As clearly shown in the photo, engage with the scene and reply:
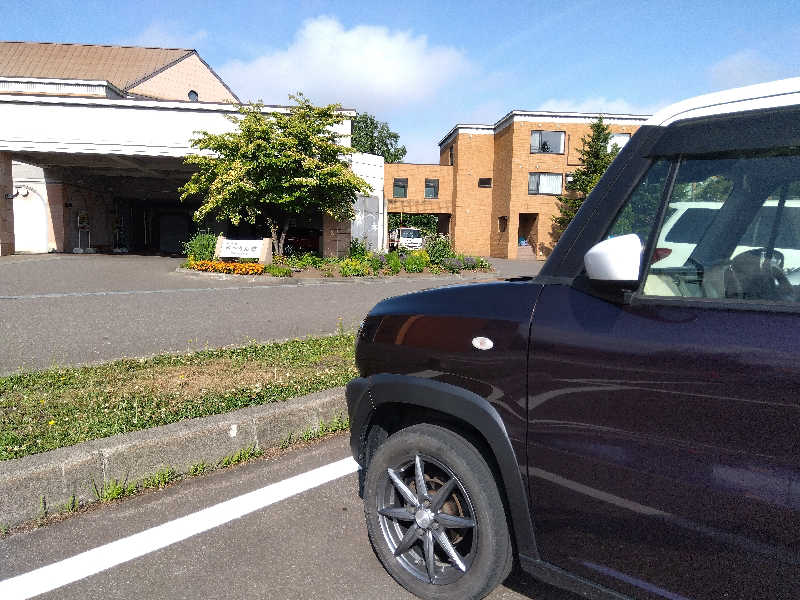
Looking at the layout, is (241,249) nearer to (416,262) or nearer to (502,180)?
(416,262)

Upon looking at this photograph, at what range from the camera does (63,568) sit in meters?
2.52

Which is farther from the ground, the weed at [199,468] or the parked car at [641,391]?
the parked car at [641,391]

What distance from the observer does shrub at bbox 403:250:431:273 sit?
65.5 feet

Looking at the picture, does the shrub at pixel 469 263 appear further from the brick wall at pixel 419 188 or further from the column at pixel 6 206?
the brick wall at pixel 419 188

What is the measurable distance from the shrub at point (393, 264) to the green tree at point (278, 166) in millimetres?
2387

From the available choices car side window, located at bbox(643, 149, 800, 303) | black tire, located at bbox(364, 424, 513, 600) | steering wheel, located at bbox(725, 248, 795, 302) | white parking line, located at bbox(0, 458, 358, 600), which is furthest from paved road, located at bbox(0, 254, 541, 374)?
steering wheel, located at bbox(725, 248, 795, 302)

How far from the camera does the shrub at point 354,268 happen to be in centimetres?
1789

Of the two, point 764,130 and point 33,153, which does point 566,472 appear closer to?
point 764,130

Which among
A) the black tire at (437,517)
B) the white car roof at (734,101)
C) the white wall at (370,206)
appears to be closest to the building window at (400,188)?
the white wall at (370,206)

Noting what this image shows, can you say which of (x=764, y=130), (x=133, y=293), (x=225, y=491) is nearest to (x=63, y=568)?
(x=225, y=491)

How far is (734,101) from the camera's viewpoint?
1.71 metres

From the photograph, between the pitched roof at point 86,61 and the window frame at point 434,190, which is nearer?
the pitched roof at point 86,61

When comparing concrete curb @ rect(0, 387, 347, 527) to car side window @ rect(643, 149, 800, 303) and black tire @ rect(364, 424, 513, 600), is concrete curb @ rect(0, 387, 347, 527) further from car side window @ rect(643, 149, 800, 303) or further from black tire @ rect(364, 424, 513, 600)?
car side window @ rect(643, 149, 800, 303)

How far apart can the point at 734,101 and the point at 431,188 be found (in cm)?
4577
